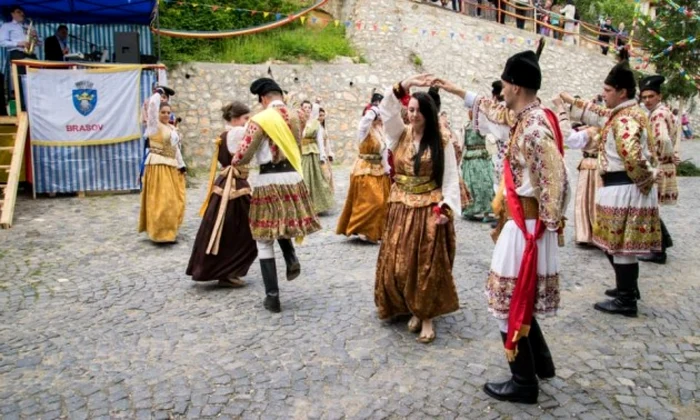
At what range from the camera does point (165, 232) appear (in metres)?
7.53

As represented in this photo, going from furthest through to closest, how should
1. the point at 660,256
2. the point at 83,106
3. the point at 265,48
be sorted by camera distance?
the point at 265,48, the point at 83,106, the point at 660,256

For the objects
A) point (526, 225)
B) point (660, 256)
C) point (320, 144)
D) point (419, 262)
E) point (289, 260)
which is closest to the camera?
point (526, 225)

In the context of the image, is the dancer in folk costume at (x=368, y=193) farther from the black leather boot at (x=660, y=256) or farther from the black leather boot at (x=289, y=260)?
the black leather boot at (x=660, y=256)

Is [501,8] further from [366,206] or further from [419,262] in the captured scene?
[419,262]

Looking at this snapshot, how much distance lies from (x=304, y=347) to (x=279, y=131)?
1.82m

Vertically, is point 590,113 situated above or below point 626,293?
above

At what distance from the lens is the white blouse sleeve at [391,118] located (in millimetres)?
4410

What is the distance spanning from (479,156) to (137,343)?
20.2ft

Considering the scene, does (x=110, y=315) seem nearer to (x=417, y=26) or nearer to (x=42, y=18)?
(x=42, y=18)

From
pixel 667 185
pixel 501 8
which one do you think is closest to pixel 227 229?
pixel 667 185

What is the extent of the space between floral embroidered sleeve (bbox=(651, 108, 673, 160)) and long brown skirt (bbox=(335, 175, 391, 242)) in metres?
3.11

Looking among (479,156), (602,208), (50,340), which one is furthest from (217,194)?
(479,156)

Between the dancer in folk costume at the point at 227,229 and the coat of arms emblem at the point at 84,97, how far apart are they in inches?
241

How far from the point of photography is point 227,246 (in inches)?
229
